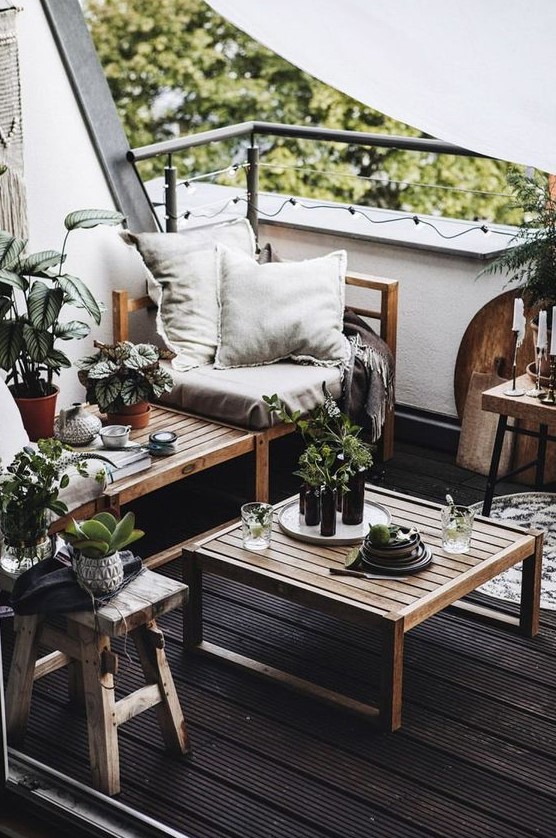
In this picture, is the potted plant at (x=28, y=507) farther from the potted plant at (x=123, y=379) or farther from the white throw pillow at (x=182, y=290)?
the white throw pillow at (x=182, y=290)

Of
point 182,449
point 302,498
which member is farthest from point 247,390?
point 302,498

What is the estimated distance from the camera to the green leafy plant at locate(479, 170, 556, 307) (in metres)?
3.79

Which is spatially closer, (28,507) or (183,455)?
(28,507)

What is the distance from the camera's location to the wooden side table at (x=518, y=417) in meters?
3.52

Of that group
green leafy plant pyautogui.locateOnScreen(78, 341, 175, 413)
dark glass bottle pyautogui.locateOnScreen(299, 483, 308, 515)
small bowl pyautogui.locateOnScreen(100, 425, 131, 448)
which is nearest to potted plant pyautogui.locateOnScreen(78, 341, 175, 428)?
green leafy plant pyautogui.locateOnScreen(78, 341, 175, 413)

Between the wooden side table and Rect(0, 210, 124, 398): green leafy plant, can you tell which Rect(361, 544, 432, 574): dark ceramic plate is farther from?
Rect(0, 210, 124, 398): green leafy plant

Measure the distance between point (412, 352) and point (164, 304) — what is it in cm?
105

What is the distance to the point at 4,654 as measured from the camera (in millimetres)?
2854

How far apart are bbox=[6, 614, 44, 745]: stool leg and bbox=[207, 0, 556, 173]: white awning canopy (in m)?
2.19

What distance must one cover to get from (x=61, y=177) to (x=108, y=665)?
2223mm

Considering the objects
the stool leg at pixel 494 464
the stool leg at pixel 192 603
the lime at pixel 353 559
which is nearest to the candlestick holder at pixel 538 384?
the stool leg at pixel 494 464

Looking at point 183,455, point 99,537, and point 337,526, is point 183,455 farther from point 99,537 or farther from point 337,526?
point 99,537

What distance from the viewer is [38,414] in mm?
3396

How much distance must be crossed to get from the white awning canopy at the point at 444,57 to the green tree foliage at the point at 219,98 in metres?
9.90
